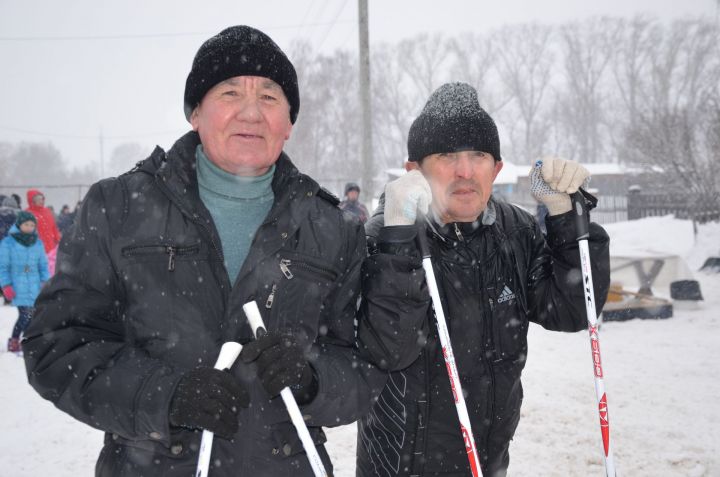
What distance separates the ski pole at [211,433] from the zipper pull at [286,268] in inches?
11.5

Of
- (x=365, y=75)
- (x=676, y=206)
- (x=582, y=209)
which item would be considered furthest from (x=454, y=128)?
(x=676, y=206)

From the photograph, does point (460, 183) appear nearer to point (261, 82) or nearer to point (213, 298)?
point (261, 82)

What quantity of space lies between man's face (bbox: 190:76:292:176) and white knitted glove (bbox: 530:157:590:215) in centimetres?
113

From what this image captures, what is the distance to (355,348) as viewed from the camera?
2.19 metres

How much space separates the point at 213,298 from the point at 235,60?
0.88 meters

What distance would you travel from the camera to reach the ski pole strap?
2510 millimetres

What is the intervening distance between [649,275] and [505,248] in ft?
28.8

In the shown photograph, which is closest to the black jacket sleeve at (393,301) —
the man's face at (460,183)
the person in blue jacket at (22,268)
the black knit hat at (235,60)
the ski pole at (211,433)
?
the man's face at (460,183)

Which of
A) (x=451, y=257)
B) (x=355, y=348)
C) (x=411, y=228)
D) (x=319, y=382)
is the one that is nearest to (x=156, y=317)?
(x=319, y=382)

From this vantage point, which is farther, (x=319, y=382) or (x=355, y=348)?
(x=355, y=348)

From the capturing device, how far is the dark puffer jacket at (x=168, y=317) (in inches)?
69.5

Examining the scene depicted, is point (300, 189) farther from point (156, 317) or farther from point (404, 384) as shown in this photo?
point (404, 384)

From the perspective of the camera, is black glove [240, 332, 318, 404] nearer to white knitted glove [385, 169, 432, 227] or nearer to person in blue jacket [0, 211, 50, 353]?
white knitted glove [385, 169, 432, 227]

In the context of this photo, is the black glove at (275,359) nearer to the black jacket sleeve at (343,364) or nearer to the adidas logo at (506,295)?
the black jacket sleeve at (343,364)
